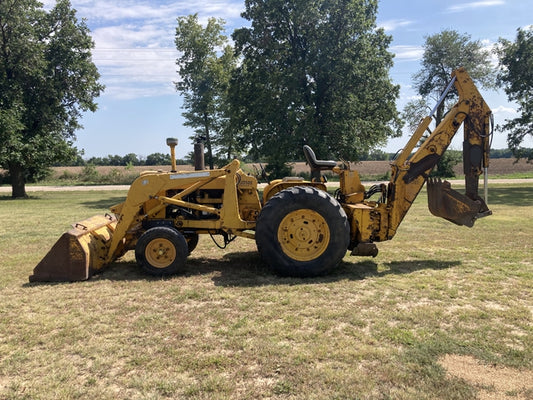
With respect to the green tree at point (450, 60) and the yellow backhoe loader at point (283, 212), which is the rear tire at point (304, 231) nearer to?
the yellow backhoe loader at point (283, 212)

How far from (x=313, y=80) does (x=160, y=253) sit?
1886 cm

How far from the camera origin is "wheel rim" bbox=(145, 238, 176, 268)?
617 centimetres

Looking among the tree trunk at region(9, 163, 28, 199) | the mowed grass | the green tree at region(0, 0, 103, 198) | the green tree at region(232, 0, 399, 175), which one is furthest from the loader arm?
the tree trunk at region(9, 163, 28, 199)

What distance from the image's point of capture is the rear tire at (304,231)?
19.2 ft

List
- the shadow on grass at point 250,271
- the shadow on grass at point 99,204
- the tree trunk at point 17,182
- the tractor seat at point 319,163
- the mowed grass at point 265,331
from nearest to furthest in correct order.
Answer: the mowed grass at point 265,331 → the shadow on grass at point 250,271 → the tractor seat at point 319,163 → the shadow on grass at point 99,204 → the tree trunk at point 17,182

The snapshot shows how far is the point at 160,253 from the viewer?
20.3 feet

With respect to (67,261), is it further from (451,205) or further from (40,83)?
(40,83)

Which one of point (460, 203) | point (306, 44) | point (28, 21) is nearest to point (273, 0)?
point (306, 44)

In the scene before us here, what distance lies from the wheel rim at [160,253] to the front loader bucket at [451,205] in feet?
14.4

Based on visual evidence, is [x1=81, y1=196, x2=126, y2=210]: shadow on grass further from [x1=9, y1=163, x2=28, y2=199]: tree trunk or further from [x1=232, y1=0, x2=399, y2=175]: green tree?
[x1=232, y1=0, x2=399, y2=175]: green tree

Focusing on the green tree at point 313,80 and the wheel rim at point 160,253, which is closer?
the wheel rim at point 160,253

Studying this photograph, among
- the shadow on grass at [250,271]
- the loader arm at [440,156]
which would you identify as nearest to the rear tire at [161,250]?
the shadow on grass at [250,271]

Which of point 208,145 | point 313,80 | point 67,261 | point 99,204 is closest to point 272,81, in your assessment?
point 313,80

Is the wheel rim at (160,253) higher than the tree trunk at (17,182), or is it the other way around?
the tree trunk at (17,182)
